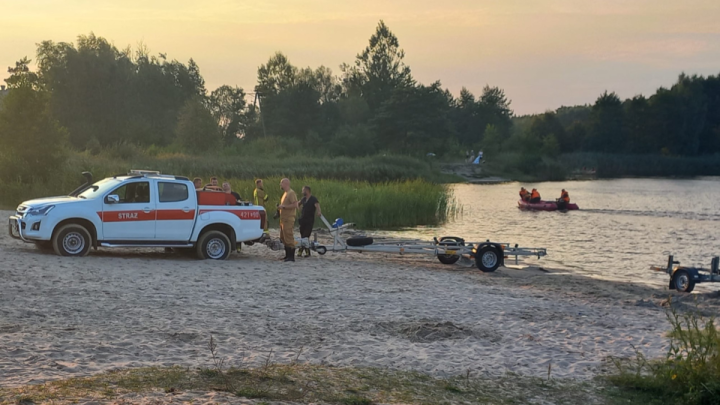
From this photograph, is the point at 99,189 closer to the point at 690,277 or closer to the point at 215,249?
the point at 215,249

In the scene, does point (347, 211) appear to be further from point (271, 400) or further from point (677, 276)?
point (271, 400)

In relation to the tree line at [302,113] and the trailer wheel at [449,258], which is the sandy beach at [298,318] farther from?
the tree line at [302,113]

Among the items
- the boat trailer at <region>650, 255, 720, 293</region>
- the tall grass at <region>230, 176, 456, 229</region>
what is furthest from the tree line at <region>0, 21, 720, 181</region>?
the boat trailer at <region>650, 255, 720, 293</region>

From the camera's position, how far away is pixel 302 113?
3910 inches

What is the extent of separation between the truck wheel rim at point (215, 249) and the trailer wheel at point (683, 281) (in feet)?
35.3

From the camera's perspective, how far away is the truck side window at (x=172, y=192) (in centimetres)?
1702

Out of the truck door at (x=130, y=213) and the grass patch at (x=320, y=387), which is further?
the truck door at (x=130, y=213)

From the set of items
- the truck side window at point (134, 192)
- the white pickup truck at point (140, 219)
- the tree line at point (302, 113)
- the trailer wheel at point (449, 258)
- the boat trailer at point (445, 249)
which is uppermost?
the tree line at point (302, 113)

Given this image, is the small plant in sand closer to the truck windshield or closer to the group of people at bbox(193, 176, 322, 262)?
the group of people at bbox(193, 176, 322, 262)

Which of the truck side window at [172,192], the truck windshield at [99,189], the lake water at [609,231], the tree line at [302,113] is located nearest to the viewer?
the truck windshield at [99,189]

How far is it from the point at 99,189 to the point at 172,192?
66.2 inches

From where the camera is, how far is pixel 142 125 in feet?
245

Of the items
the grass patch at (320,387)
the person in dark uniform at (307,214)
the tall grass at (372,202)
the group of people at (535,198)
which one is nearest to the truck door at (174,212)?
the person in dark uniform at (307,214)

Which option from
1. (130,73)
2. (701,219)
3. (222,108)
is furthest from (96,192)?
(222,108)
